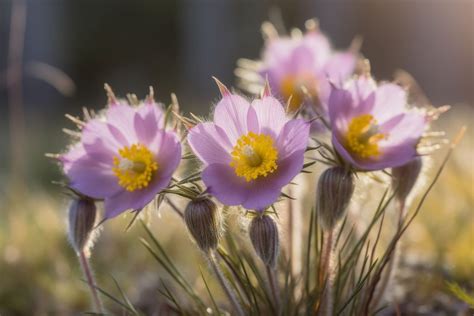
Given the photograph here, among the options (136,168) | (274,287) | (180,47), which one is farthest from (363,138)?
(180,47)

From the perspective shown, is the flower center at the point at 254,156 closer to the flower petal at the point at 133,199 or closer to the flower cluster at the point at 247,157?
the flower cluster at the point at 247,157

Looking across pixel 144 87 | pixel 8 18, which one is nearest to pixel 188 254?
pixel 144 87

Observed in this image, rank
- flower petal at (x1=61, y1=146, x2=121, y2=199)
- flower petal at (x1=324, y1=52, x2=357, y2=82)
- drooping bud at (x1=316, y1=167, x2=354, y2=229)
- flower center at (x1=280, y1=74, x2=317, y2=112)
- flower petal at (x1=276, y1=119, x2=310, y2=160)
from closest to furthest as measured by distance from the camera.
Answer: flower petal at (x1=276, y1=119, x2=310, y2=160) → drooping bud at (x1=316, y1=167, x2=354, y2=229) → flower petal at (x1=61, y1=146, x2=121, y2=199) → flower center at (x1=280, y1=74, x2=317, y2=112) → flower petal at (x1=324, y1=52, x2=357, y2=82)

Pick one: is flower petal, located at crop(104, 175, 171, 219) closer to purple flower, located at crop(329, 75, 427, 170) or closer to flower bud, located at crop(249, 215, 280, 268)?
flower bud, located at crop(249, 215, 280, 268)

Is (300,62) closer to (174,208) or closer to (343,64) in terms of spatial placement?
(343,64)

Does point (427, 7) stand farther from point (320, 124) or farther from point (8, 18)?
point (320, 124)

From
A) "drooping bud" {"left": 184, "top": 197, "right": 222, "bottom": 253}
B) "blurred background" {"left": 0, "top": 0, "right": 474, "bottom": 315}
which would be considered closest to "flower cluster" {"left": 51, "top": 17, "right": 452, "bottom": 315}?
"drooping bud" {"left": 184, "top": 197, "right": 222, "bottom": 253}
